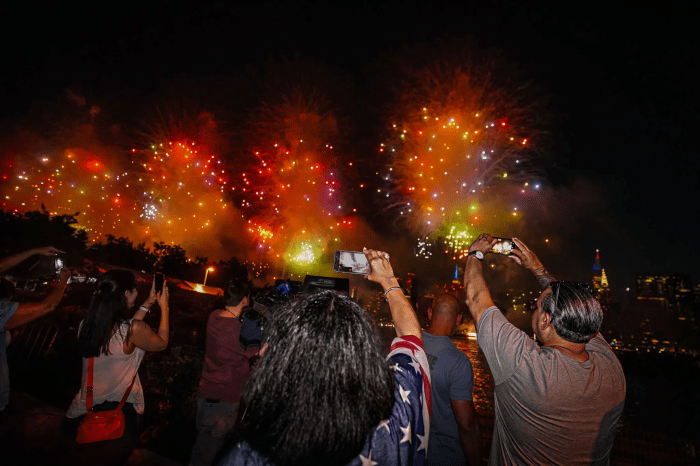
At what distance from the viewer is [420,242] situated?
27984mm

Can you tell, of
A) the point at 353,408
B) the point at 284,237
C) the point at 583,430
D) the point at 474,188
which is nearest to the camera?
the point at 353,408

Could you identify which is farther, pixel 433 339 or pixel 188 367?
pixel 188 367

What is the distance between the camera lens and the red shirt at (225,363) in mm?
3008

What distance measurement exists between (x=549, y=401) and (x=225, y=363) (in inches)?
107

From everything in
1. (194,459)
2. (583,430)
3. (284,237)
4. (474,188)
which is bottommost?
(194,459)

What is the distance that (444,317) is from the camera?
111 inches

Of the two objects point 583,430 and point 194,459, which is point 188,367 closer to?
point 194,459

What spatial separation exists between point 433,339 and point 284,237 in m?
23.0

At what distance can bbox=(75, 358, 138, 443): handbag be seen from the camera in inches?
95.8

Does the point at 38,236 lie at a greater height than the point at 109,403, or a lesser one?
greater

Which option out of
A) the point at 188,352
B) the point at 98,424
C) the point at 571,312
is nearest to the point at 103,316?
the point at 98,424

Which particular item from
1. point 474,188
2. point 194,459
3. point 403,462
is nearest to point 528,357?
point 403,462

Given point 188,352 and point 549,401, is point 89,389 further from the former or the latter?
point 188,352

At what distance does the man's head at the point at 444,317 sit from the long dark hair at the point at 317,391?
1829mm
